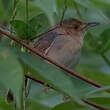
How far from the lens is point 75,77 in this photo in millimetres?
2346

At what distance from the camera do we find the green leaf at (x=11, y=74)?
1.55 metres

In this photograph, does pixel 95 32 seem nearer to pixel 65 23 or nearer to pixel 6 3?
pixel 65 23

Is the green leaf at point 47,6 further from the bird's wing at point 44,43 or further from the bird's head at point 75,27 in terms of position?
the bird's head at point 75,27

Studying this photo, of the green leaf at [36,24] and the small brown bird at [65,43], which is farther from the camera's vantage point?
the small brown bird at [65,43]

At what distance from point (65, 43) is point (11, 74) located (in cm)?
232

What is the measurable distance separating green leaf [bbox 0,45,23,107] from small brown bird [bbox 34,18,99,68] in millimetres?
1629

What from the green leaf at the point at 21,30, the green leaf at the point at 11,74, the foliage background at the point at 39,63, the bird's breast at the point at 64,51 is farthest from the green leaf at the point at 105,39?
the green leaf at the point at 11,74

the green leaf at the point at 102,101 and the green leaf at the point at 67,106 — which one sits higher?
the green leaf at the point at 102,101

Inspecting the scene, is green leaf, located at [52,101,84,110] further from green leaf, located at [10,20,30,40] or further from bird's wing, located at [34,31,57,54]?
Answer: bird's wing, located at [34,31,57,54]

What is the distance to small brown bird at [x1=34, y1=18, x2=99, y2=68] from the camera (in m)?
3.61

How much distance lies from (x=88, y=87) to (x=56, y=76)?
0.36 m

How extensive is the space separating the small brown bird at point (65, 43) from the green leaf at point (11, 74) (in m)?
1.63

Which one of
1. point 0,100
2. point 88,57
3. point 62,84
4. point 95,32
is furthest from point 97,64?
point 62,84

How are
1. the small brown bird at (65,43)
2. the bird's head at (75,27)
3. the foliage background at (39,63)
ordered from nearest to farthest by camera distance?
the foliage background at (39,63), the small brown bird at (65,43), the bird's head at (75,27)
